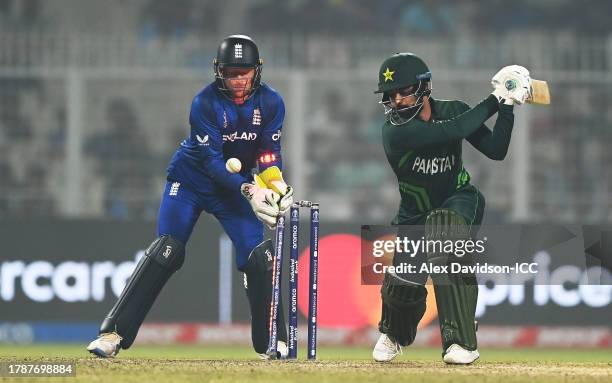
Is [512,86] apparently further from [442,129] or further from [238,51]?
[238,51]

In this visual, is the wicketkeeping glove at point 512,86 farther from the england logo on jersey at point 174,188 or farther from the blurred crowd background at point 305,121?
the blurred crowd background at point 305,121

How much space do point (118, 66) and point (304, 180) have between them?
8.18ft

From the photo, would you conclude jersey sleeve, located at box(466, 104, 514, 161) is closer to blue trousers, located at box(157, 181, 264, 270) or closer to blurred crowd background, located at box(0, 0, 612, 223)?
blue trousers, located at box(157, 181, 264, 270)

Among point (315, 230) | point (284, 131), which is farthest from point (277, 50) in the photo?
point (315, 230)

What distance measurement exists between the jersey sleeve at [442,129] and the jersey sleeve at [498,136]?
3.3 inches

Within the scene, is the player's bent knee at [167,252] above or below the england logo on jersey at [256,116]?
below

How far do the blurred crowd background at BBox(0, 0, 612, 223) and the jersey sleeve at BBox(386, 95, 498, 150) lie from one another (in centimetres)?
536

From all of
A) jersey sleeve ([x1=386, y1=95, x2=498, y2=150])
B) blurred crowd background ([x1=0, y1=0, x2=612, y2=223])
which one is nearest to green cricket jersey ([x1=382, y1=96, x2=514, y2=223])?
jersey sleeve ([x1=386, y1=95, x2=498, y2=150])

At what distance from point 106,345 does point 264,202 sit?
121cm

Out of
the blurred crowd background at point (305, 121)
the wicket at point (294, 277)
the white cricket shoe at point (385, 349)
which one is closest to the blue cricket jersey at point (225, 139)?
the wicket at point (294, 277)

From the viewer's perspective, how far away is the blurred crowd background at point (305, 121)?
42.6 ft

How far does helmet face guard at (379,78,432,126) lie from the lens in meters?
6.91

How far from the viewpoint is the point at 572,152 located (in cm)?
1372

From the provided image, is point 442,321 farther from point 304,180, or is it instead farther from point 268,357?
point 304,180
